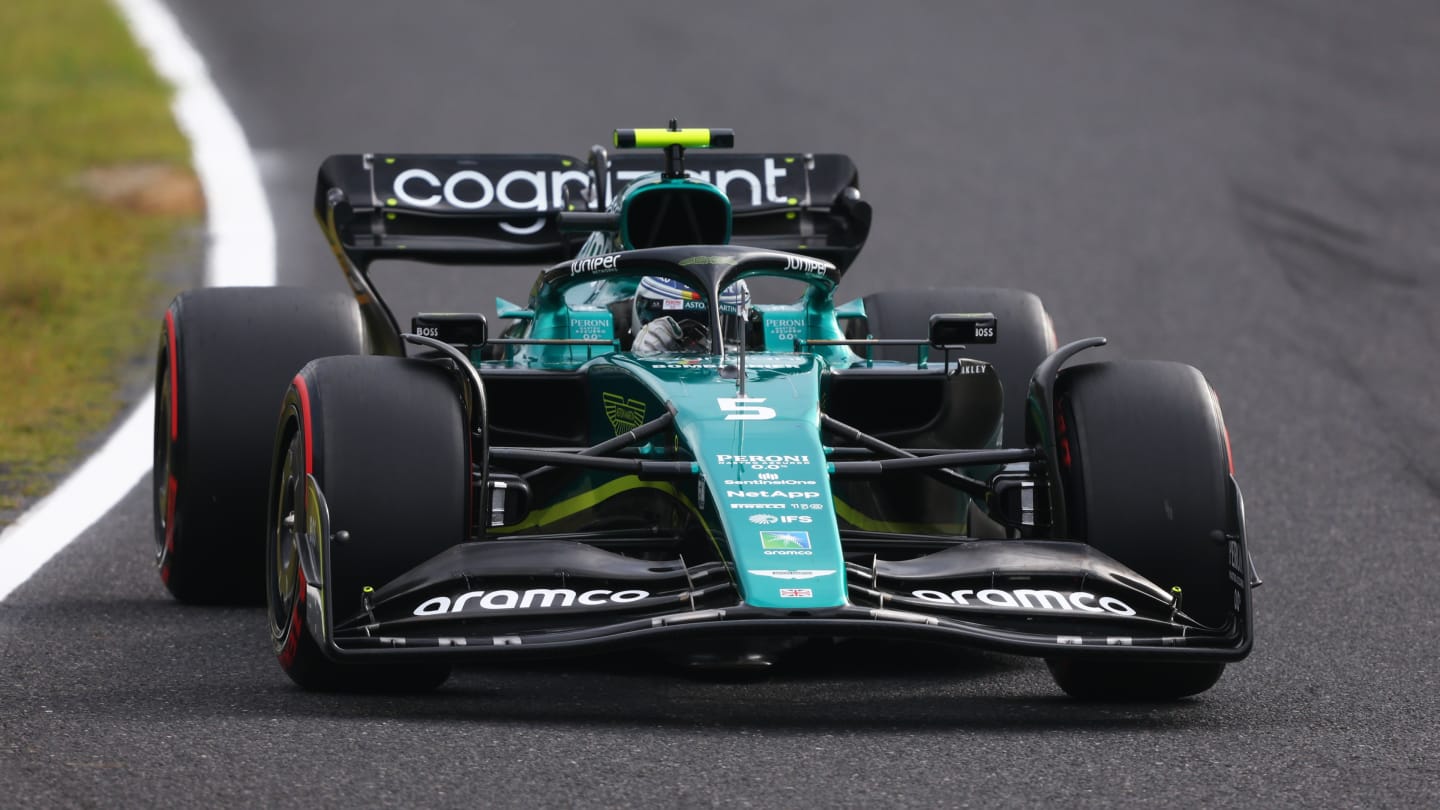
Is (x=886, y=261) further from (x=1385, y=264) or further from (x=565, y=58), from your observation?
(x=565, y=58)

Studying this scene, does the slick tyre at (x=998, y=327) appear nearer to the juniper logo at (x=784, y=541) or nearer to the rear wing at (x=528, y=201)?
the rear wing at (x=528, y=201)

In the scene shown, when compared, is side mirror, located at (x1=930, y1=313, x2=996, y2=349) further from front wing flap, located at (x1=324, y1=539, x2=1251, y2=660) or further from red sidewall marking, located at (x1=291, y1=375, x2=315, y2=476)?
red sidewall marking, located at (x1=291, y1=375, x2=315, y2=476)

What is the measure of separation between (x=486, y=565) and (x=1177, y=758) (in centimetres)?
186

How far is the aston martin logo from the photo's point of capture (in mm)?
7277

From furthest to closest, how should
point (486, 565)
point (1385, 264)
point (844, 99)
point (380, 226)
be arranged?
1. point (844, 99)
2. point (1385, 264)
3. point (380, 226)
4. point (486, 565)

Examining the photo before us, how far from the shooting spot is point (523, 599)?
614 centimetres

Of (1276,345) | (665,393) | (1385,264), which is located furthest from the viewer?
(1385,264)

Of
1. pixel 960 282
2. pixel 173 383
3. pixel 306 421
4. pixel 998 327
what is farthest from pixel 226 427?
pixel 960 282

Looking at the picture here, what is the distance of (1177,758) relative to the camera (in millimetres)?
5836

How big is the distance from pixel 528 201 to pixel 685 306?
8.12 ft

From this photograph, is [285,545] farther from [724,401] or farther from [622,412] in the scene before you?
[724,401]

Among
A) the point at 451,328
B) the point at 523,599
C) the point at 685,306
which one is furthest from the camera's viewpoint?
the point at 685,306

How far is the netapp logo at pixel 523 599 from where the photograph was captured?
611cm

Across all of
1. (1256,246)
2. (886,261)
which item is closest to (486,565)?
(886,261)
